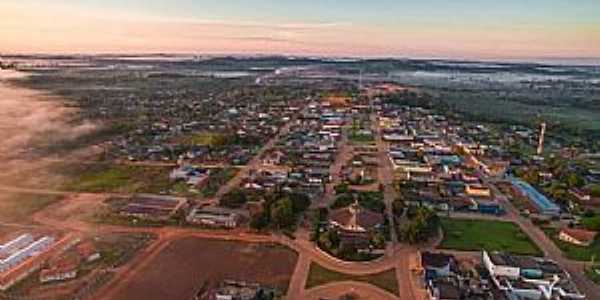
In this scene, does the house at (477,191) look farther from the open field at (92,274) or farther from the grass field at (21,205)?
the grass field at (21,205)

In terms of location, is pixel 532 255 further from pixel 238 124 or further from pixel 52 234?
pixel 238 124

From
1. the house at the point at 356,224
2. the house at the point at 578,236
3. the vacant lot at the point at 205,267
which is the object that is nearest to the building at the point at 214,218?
the vacant lot at the point at 205,267

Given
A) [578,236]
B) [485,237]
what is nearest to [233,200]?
[485,237]

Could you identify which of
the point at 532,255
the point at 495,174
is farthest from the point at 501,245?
the point at 495,174

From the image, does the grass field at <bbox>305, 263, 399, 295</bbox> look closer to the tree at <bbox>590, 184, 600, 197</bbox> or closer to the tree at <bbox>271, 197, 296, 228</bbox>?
the tree at <bbox>271, 197, 296, 228</bbox>

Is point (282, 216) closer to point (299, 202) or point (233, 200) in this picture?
point (299, 202)
